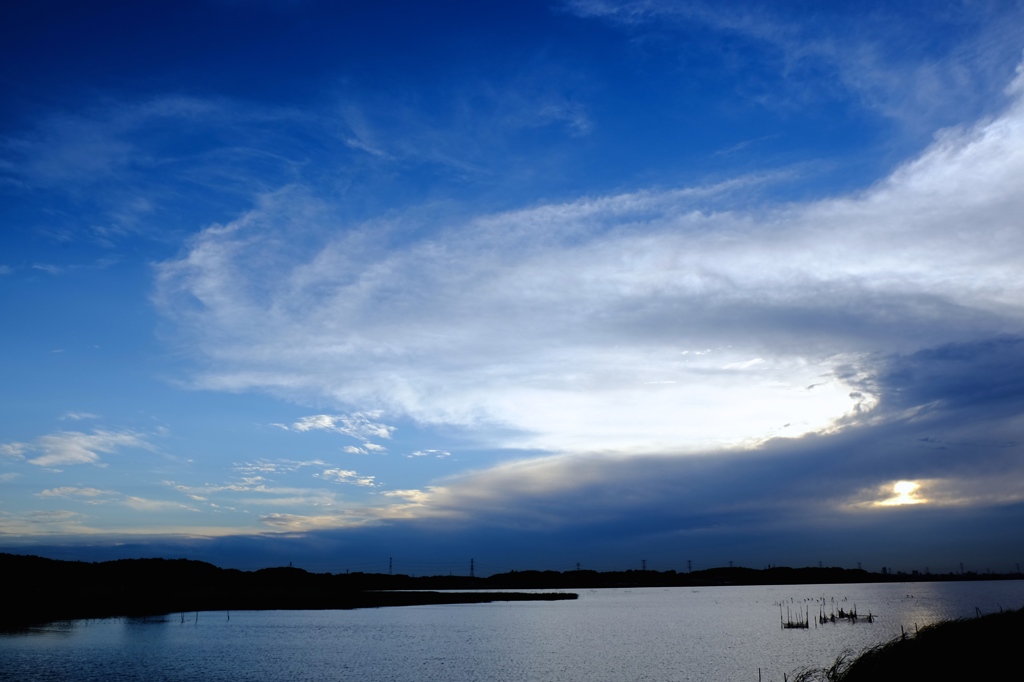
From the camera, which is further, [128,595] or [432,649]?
[128,595]

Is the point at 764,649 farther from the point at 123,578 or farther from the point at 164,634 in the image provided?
the point at 123,578

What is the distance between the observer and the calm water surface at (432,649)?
48.2m

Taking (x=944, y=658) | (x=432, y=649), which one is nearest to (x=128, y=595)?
(x=432, y=649)

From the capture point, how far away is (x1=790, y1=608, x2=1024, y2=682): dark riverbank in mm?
27984

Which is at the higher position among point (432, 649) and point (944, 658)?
point (944, 658)

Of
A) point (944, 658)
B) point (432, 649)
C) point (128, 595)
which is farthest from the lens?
point (128, 595)

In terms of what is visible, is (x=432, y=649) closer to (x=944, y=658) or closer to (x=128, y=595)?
(x=944, y=658)

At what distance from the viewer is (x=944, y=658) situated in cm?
2894

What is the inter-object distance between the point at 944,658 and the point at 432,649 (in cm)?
4616

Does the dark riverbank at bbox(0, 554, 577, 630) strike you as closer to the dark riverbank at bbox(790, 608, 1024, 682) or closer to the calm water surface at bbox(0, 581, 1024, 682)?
the calm water surface at bbox(0, 581, 1024, 682)

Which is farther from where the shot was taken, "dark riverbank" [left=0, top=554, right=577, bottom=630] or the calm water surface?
"dark riverbank" [left=0, top=554, right=577, bottom=630]

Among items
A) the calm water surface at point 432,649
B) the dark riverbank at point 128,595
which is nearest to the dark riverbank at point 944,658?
the calm water surface at point 432,649

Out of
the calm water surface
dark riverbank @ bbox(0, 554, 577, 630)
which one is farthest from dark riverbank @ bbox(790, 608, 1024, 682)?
dark riverbank @ bbox(0, 554, 577, 630)

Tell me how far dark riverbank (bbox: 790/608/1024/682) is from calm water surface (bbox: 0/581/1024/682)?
15.8 m
